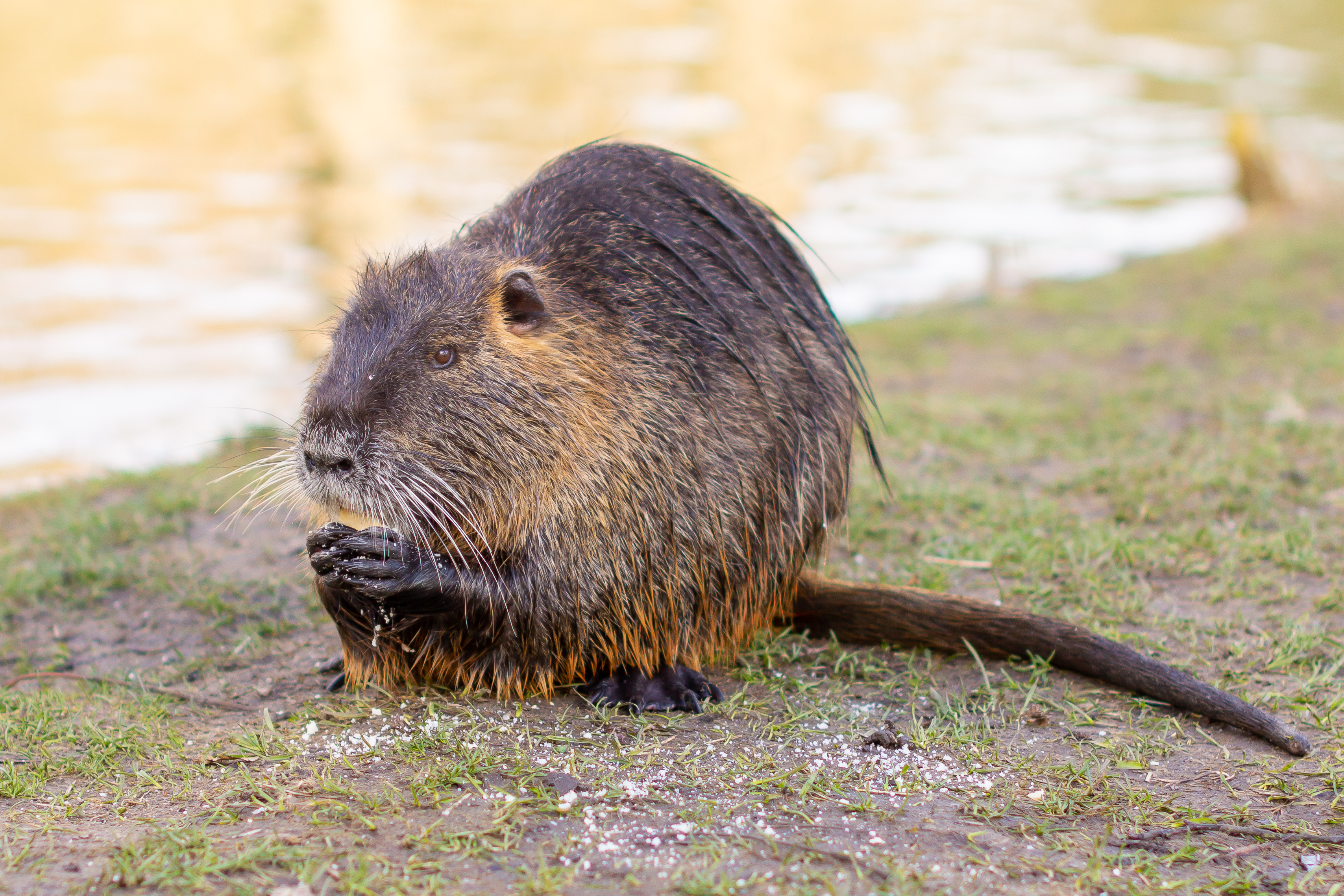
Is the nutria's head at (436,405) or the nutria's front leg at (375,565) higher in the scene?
the nutria's head at (436,405)

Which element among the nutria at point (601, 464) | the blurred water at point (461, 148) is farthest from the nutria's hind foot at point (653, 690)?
the blurred water at point (461, 148)

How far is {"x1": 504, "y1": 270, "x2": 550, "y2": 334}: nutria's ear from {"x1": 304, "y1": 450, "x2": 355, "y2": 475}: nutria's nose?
466 mm

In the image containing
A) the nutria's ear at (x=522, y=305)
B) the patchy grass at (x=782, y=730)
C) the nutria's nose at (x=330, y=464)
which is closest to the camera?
the patchy grass at (x=782, y=730)

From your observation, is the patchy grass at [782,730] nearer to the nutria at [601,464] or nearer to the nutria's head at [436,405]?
the nutria at [601,464]

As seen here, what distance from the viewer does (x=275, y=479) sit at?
2.54 metres

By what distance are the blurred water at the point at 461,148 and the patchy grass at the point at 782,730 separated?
2.58 feet

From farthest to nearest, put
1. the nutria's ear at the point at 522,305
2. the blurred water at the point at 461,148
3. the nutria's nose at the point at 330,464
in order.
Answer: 1. the blurred water at the point at 461,148
2. the nutria's ear at the point at 522,305
3. the nutria's nose at the point at 330,464

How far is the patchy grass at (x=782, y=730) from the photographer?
1.98 meters

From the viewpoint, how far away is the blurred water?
7477 millimetres

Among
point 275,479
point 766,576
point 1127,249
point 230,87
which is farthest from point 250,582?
point 230,87

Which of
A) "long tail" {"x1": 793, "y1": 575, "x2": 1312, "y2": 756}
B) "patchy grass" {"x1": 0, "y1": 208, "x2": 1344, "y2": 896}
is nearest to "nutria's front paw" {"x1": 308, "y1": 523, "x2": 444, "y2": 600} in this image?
"patchy grass" {"x1": 0, "y1": 208, "x2": 1344, "y2": 896}

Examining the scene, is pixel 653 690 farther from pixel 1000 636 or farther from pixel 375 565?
pixel 1000 636

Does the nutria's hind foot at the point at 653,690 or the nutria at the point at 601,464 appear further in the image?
the nutria's hind foot at the point at 653,690

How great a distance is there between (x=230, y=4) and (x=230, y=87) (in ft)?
17.8
